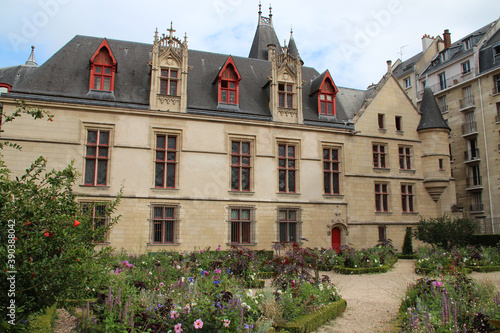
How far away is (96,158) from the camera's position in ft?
59.7

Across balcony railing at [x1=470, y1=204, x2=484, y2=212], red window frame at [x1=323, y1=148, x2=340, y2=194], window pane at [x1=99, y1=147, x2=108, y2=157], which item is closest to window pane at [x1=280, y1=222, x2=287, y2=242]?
red window frame at [x1=323, y1=148, x2=340, y2=194]

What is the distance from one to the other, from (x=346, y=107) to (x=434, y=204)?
7.71 m

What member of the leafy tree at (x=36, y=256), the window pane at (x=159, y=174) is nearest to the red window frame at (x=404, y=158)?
the window pane at (x=159, y=174)

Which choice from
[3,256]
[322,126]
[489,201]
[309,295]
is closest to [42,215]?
[3,256]

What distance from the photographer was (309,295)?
7.89 m

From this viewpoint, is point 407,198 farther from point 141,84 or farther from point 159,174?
point 141,84

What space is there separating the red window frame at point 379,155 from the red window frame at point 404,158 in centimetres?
117

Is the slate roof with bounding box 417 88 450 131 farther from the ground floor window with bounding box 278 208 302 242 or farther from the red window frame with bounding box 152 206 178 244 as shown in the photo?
the red window frame with bounding box 152 206 178 244

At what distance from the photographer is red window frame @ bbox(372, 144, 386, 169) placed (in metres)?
23.1

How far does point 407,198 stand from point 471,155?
10775mm

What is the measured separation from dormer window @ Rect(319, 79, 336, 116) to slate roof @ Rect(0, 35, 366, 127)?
38cm

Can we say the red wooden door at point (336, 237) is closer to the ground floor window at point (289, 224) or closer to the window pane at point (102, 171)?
the ground floor window at point (289, 224)

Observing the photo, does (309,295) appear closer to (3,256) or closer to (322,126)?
(3,256)

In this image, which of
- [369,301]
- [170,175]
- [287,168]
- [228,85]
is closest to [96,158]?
[170,175]
